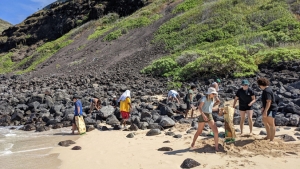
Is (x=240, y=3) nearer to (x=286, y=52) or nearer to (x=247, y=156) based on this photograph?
(x=286, y=52)

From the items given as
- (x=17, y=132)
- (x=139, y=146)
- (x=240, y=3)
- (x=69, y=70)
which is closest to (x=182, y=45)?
(x=240, y=3)

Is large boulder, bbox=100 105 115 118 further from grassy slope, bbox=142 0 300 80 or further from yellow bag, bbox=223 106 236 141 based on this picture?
grassy slope, bbox=142 0 300 80

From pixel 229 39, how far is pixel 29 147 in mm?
17159

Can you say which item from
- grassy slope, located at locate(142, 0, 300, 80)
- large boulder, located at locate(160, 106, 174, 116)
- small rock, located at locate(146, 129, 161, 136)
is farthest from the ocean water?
grassy slope, located at locate(142, 0, 300, 80)

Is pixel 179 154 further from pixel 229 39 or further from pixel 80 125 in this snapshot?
pixel 229 39

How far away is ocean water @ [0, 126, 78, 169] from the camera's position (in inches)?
255

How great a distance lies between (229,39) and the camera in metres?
22.1

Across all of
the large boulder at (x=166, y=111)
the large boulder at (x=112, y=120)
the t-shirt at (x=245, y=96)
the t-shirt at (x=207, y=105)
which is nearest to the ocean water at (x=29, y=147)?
the large boulder at (x=112, y=120)

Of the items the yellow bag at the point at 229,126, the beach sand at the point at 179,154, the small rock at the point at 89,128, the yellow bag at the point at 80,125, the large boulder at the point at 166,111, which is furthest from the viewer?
the large boulder at the point at 166,111

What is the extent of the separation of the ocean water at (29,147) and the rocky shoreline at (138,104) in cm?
68

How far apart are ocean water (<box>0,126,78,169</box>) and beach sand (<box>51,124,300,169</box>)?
13.2 inches

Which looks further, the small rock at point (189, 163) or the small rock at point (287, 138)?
the small rock at point (287, 138)

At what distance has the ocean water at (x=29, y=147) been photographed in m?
6.46

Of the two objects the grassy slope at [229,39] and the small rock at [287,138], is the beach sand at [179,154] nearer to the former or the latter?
the small rock at [287,138]
